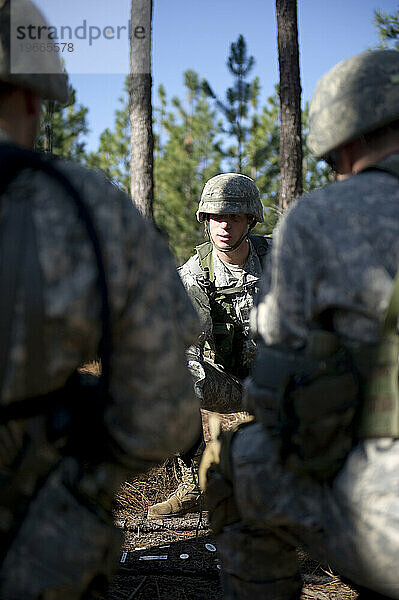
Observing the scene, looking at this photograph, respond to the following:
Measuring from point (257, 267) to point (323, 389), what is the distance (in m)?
3.24

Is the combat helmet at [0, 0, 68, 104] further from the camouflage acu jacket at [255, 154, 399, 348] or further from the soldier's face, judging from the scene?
the soldier's face

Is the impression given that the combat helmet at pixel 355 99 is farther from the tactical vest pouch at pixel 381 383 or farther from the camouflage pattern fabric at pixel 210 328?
the camouflage pattern fabric at pixel 210 328

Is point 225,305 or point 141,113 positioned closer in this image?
Answer: point 225,305

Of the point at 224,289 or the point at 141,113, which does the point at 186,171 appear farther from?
the point at 224,289

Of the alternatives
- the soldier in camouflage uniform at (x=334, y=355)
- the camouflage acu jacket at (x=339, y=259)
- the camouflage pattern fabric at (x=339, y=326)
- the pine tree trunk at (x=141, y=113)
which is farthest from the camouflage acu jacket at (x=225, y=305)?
the pine tree trunk at (x=141, y=113)

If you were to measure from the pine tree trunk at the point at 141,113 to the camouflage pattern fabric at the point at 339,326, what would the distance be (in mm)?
8031

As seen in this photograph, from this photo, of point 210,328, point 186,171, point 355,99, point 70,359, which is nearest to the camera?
point 70,359

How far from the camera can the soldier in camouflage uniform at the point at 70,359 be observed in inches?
55.6

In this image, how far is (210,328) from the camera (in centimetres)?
480

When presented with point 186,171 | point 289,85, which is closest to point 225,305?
point 289,85

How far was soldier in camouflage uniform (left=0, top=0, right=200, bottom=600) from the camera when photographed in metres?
1.41

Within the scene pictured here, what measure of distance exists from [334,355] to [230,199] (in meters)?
3.13

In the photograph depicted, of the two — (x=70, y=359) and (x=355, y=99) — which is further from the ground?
(x=355, y=99)

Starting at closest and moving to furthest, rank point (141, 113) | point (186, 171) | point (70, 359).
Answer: point (70, 359) → point (141, 113) → point (186, 171)
